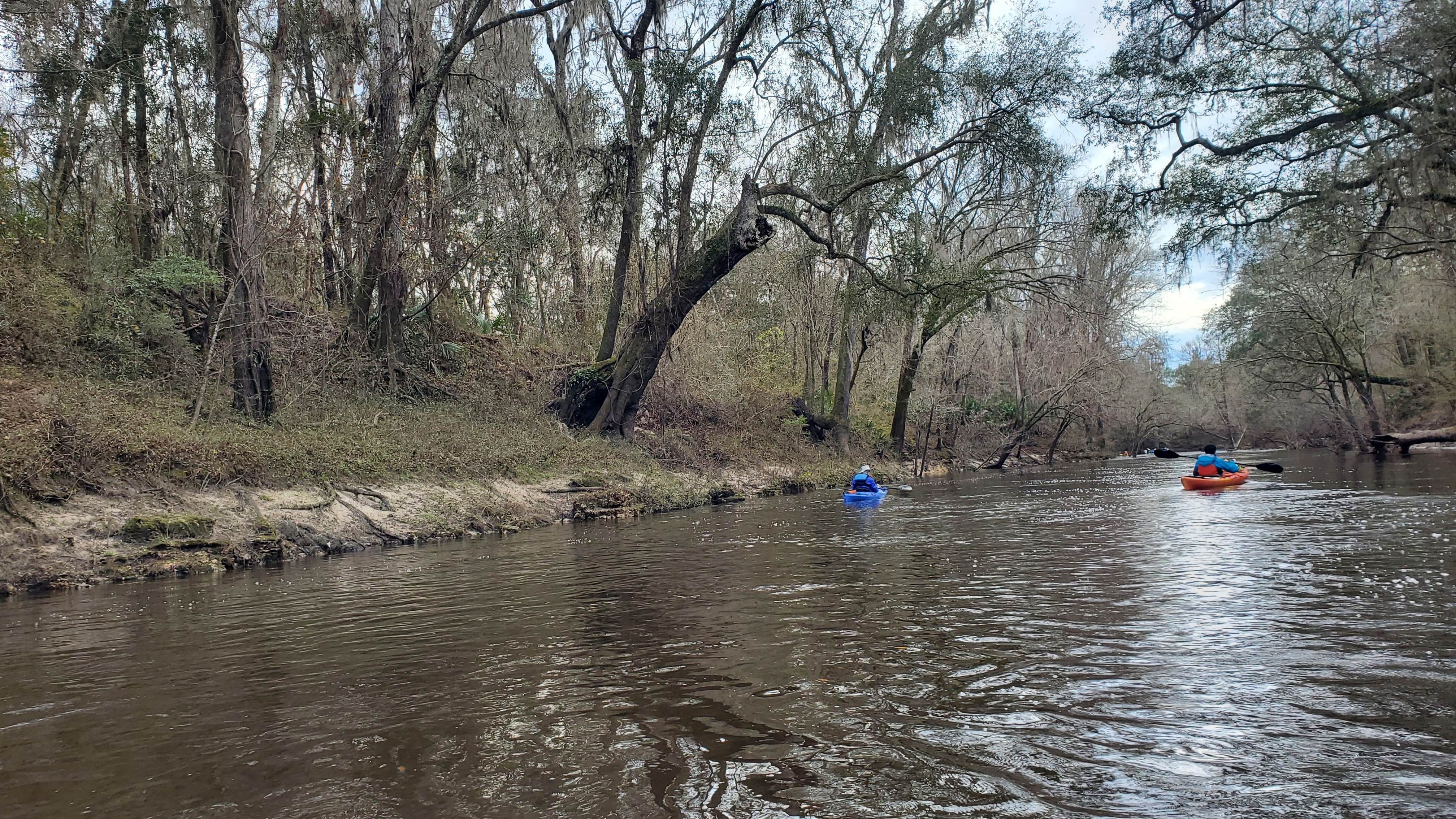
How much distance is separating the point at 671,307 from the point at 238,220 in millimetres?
8412

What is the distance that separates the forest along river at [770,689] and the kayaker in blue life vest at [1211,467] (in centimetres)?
911

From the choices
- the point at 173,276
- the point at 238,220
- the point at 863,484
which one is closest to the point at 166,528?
the point at 173,276

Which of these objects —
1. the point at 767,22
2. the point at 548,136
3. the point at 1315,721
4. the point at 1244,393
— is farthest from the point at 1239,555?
the point at 1244,393

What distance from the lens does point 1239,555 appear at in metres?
8.14

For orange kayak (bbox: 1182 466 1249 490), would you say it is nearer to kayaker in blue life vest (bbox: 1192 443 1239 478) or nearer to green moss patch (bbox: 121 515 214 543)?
kayaker in blue life vest (bbox: 1192 443 1239 478)

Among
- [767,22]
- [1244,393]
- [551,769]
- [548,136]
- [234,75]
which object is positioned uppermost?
[767,22]

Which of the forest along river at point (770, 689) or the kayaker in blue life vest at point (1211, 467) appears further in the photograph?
the kayaker in blue life vest at point (1211, 467)

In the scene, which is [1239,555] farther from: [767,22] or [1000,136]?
[767,22]

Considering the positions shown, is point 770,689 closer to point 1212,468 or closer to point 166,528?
point 166,528

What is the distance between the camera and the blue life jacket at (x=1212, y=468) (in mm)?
17922

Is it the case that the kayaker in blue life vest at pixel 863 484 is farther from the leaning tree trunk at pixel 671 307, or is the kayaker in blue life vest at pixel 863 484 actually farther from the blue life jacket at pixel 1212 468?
the blue life jacket at pixel 1212 468

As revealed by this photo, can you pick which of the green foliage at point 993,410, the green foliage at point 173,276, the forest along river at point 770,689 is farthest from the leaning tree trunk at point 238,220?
the green foliage at point 993,410

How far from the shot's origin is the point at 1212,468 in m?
17.9

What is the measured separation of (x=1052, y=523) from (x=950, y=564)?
171 inches
